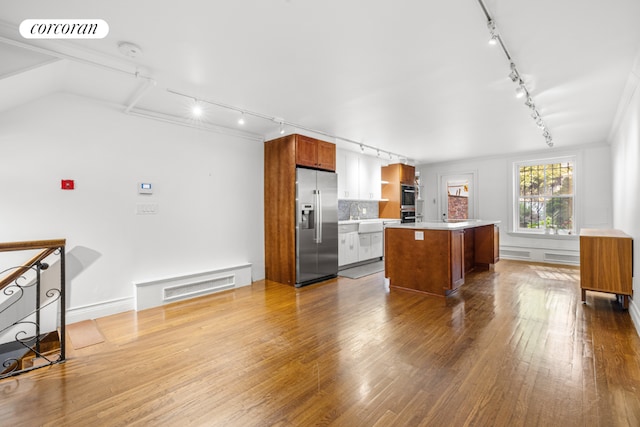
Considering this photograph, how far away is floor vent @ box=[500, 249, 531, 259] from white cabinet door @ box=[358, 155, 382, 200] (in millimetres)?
3289

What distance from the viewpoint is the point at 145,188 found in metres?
3.80

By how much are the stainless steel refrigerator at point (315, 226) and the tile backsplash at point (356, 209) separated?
1473 mm

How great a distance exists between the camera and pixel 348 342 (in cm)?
268

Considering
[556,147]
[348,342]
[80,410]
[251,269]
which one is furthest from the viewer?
[556,147]

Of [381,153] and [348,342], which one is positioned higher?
[381,153]

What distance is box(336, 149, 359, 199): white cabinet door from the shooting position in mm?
6172

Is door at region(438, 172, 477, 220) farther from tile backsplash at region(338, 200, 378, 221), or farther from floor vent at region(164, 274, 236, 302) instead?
floor vent at region(164, 274, 236, 302)

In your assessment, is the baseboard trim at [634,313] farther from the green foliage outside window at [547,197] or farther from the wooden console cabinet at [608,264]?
the green foliage outside window at [547,197]

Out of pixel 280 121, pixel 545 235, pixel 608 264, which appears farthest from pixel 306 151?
pixel 545 235

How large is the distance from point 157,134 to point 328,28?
9.52 ft

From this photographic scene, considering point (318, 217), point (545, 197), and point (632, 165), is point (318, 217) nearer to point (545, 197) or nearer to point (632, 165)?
point (632, 165)

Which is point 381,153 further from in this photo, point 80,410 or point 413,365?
point 80,410

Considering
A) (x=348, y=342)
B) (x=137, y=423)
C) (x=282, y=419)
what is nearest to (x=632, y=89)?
(x=348, y=342)

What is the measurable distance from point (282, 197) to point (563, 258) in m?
6.20
